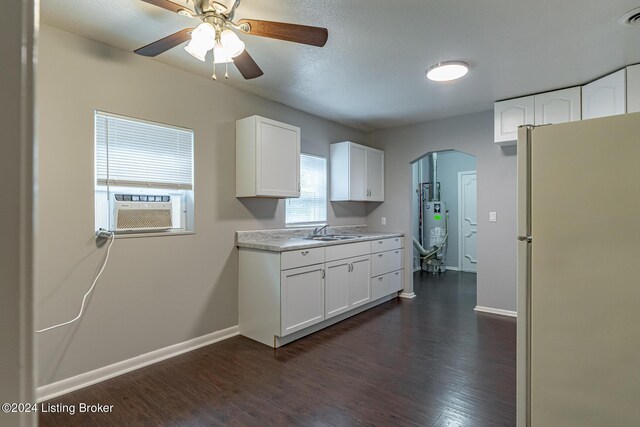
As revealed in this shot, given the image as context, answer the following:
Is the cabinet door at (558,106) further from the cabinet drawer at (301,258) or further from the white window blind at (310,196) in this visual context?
the cabinet drawer at (301,258)

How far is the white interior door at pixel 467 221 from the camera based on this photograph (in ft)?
22.1

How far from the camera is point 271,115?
3736mm

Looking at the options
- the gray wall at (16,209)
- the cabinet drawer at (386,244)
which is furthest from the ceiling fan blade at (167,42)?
the cabinet drawer at (386,244)

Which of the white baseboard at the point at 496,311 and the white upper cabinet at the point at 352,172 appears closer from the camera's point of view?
the white baseboard at the point at 496,311

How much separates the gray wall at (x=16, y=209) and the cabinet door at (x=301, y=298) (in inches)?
104

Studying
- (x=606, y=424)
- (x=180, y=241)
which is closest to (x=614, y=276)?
(x=606, y=424)

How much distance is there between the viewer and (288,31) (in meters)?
1.80

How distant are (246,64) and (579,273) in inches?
83.8

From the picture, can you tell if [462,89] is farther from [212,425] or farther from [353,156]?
[212,425]

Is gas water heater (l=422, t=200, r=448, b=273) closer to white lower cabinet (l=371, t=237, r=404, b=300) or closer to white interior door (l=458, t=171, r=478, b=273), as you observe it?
white interior door (l=458, t=171, r=478, b=273)

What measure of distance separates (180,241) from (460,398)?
8.25 feet

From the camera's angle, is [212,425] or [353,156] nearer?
[212,425]

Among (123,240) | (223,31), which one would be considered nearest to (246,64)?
(223,31)

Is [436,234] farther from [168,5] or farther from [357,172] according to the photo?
[168,5]
